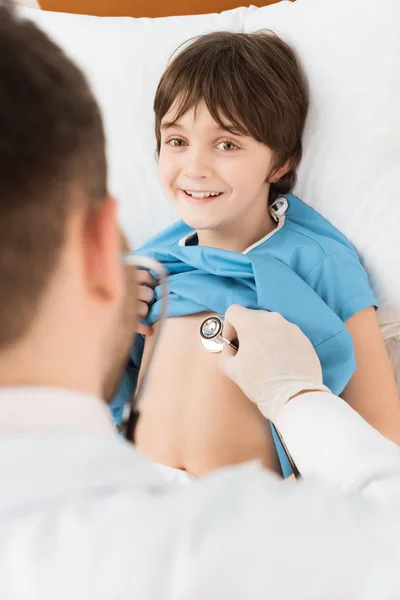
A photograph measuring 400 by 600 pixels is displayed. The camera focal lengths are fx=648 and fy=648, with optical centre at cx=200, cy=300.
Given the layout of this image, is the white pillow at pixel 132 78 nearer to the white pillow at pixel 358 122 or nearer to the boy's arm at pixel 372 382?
the white pillow at pixel 358 122

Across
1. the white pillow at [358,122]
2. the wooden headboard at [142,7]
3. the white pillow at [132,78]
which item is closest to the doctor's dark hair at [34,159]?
the white pillow at [358,122]

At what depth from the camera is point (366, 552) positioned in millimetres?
452

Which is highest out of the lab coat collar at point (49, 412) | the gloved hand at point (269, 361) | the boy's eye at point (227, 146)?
the lab coat collar at point (49, 412)

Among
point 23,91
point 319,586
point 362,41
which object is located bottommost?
point 319,586

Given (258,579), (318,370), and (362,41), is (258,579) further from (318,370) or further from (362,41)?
(362,41)

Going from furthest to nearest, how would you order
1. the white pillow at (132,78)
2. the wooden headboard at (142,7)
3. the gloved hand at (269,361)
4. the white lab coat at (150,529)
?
the wooden headboard at (142,7) < the white pillow at (132,78) < the gloved hand at (269,361) < the white lab coat at (150,529)

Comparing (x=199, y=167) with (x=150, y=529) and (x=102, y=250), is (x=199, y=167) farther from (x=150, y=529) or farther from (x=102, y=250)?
(x=150, y=529)

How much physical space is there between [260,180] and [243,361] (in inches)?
16.3

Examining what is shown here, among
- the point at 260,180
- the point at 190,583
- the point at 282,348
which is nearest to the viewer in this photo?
the point at 190,583

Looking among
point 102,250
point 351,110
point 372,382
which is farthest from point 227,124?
point 102,250

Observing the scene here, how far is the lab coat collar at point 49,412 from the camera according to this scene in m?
0.45

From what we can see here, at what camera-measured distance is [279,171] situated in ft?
4.44

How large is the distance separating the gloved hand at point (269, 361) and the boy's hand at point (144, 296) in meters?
0.23

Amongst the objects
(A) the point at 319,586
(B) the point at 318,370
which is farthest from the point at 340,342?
(A) the point at 319,586
